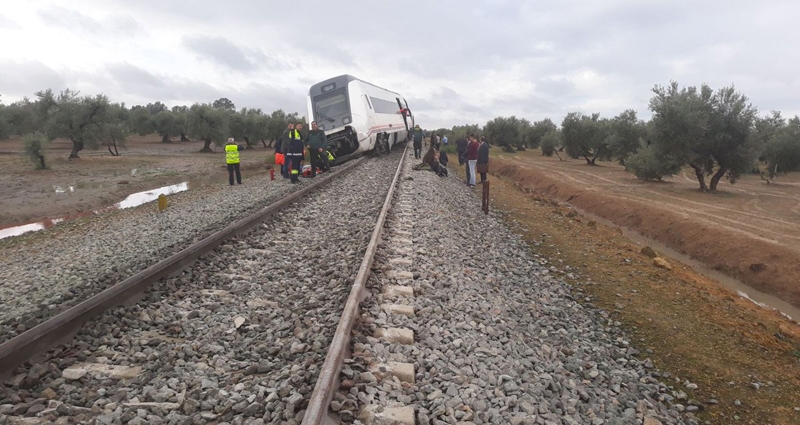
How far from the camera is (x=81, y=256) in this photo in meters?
7.35

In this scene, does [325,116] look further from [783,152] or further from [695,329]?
[783,152]

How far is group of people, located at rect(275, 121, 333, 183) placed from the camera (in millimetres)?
14602

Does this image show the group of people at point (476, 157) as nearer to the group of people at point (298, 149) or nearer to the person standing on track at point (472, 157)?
the person standing on track at point (472, 157)

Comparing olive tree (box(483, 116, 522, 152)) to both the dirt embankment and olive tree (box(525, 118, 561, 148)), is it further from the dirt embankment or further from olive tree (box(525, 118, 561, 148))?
the dirt embankment

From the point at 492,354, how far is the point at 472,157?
43.0 ft

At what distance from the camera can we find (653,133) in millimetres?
22719

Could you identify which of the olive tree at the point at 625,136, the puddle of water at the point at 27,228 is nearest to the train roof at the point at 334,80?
the puddle of water at the point at 27,228

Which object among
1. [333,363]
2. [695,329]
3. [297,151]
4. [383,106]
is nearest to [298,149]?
[297,151]

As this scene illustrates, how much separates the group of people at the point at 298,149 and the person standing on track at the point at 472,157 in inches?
199

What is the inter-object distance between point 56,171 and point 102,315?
29173mm

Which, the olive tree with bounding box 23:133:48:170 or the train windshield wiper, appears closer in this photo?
the train windshield wiper

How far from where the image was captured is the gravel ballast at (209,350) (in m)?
2.90

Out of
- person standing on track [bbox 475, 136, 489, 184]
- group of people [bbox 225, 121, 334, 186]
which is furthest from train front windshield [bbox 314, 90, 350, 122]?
person standing on track [bbox 475, 136, 489, 184]

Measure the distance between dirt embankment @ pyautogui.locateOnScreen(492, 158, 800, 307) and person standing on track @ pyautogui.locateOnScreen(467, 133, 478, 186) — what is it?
5695 mm
